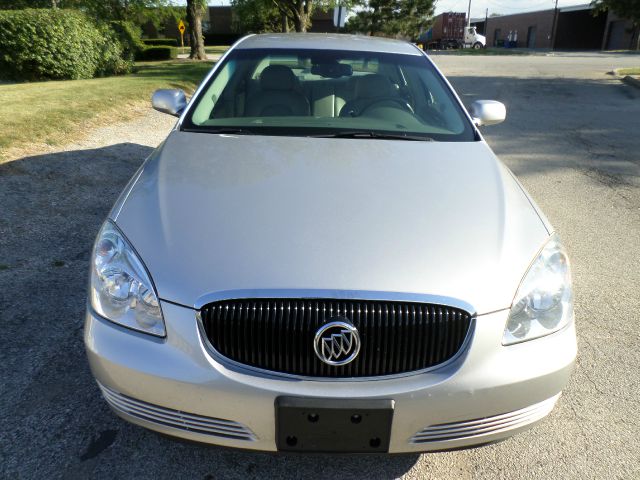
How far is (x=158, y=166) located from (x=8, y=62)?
12087 mm

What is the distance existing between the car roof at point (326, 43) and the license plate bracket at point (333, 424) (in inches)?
103

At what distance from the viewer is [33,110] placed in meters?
7.46

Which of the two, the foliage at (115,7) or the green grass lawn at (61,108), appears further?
the foliage at (115,7)

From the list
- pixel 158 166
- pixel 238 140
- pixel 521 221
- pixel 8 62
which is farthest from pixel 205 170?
pixel 8 62

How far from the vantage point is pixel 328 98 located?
11.1ft

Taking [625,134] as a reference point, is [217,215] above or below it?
above

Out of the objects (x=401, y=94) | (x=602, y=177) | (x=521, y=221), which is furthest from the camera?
(x=602, y=177)

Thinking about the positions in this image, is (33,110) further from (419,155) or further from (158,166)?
(419,155)

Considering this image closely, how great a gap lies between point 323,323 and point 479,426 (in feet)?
2.11

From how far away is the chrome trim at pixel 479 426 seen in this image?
1.68 m

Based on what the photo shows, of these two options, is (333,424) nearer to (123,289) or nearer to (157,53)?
(123,289)

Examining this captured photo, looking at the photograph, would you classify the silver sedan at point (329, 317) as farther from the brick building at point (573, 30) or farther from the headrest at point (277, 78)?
the brick building at point (573, 30)

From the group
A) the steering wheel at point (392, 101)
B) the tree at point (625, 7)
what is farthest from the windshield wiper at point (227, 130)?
the tree at point (625, 7)

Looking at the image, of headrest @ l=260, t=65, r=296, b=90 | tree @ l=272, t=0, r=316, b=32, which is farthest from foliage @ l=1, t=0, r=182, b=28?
headrest @ l=260, t=65, r=296, b=90
